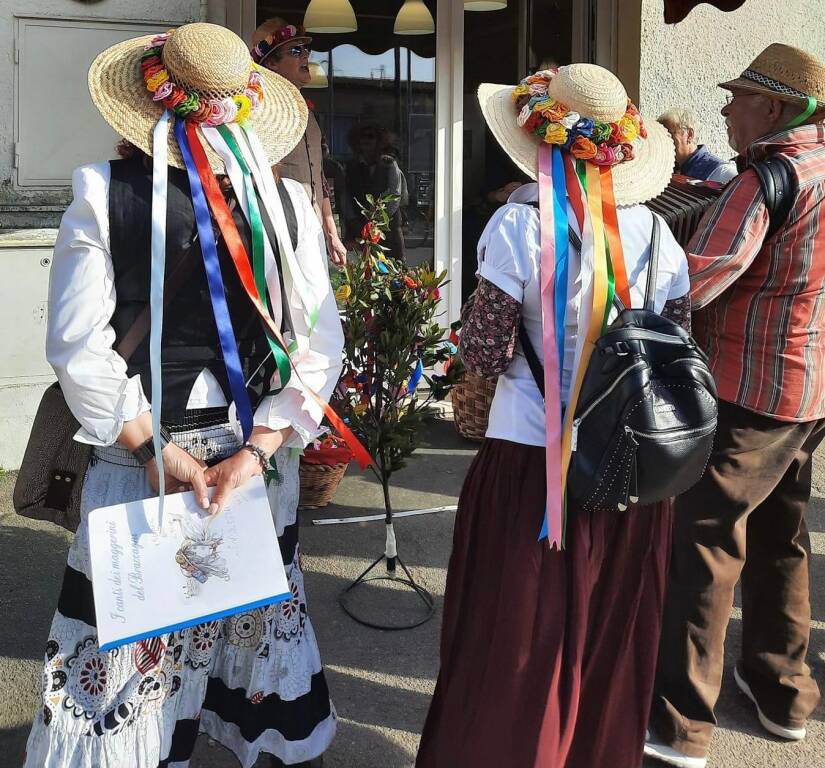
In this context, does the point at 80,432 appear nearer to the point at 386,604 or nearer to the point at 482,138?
the point at 386,604

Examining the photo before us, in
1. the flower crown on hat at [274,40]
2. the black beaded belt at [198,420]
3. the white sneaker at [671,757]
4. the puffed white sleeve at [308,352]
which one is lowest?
the white sneaker at [671,757]

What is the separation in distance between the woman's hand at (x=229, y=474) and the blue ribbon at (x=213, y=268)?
0.54 ft

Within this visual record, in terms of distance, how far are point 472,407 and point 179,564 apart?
349cm

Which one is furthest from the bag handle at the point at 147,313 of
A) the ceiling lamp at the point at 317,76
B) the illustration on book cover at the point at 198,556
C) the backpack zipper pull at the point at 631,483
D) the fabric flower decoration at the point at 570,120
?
the ceiling lamp at the point at 317,76

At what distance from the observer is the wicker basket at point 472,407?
5.36 m

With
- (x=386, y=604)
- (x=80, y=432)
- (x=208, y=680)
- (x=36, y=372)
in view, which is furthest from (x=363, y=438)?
(x=36, y=372)

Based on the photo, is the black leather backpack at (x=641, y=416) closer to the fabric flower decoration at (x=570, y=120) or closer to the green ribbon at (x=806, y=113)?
the fabric flower decoration at (x=570, y=120)

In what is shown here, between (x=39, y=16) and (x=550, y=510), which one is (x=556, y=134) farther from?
(x=39, y=16)

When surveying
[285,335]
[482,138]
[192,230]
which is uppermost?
[482,138]

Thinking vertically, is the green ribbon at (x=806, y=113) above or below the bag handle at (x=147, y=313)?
above

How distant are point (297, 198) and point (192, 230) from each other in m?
0.32

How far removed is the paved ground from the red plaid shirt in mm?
1059

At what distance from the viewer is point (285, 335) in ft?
7.98

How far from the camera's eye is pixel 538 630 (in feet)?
7.83
